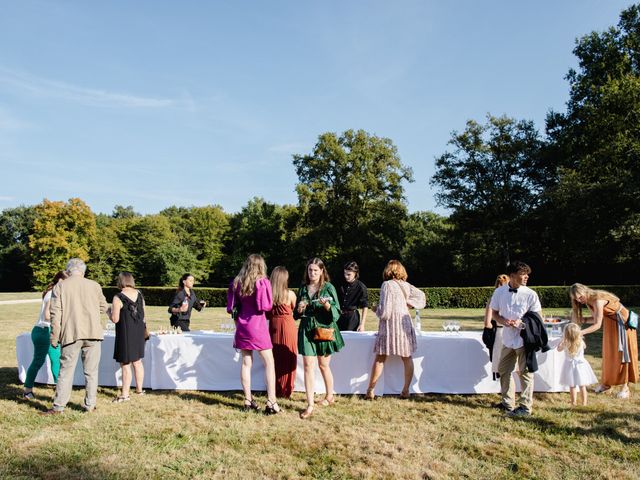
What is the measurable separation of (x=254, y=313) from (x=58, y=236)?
4929 centimetres

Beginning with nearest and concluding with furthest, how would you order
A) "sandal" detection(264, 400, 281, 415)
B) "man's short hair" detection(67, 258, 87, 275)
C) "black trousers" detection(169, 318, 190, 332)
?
"sandal" detection(264, 400, 281, 415) → "man's short hair" detection(67, 258, 87, 275) → "black trousers" detection(169, 318, 190, 332)

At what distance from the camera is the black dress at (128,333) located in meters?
5.68

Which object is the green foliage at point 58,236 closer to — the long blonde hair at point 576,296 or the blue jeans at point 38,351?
the blue jeans at point 38,351

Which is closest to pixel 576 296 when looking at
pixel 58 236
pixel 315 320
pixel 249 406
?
pixel 315 320

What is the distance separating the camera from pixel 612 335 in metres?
6.07

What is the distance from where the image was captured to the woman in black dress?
18.6 ft

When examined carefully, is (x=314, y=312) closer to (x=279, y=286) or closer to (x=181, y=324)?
(x=279, y=286)

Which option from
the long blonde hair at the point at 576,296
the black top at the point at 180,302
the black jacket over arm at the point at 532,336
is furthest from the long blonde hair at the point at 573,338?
the black top at the point at 180,302

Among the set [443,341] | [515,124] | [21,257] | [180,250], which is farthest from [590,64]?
[21,257]

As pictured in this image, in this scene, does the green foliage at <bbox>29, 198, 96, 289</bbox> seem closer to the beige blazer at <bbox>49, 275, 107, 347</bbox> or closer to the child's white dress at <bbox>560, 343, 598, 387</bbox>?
the beige blazer at <bbox>49, 275, 107, 347</bbox>

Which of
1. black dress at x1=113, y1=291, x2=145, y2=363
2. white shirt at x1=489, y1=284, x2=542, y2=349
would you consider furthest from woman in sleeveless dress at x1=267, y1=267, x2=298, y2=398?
white shirt at x1=489, y1=284, x2=542, y2=349

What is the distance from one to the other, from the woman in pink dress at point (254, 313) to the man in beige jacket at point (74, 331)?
1.51 meters

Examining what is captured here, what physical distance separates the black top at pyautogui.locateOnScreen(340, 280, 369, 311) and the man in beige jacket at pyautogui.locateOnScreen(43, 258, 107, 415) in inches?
119

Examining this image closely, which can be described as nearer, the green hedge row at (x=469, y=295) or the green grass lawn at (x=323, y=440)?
the green grass lawn at (x=323, y=440)
